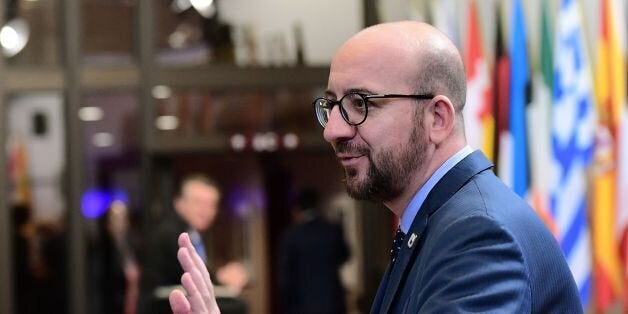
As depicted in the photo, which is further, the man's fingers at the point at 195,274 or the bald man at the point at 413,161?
the man's fingers at the point at 195,274

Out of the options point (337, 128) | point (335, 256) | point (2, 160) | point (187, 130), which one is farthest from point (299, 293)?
point (337, 128)

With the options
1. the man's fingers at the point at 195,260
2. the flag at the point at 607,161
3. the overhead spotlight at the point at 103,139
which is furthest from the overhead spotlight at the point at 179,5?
the man's fingers at the point at 195,260

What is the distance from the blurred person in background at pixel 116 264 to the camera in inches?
301

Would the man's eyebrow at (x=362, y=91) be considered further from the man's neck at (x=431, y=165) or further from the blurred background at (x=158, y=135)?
the blurred background at (x=158, y=135)

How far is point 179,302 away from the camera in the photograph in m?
2.04

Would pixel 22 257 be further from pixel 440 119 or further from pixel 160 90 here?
pixel 440 119

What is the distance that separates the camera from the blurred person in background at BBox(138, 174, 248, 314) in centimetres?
614

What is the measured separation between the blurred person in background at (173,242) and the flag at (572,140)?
6.37 ft

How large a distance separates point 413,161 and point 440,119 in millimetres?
95

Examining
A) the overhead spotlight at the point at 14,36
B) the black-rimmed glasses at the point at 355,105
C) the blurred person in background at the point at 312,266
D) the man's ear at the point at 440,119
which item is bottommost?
the blurred person in background at the point at 312,266

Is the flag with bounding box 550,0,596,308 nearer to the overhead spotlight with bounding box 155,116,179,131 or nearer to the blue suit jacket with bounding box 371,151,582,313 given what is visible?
the overhead spotlight with bounding box 155,116,179,131

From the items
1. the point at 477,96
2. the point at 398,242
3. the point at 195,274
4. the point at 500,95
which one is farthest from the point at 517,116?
the point at 195,274

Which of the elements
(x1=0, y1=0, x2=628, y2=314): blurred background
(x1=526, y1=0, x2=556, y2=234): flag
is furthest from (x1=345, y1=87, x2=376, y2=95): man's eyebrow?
(x1=0, y1=0, x2=628, y2=314): blurred background

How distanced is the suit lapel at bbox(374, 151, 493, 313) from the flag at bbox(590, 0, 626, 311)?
136 inches
